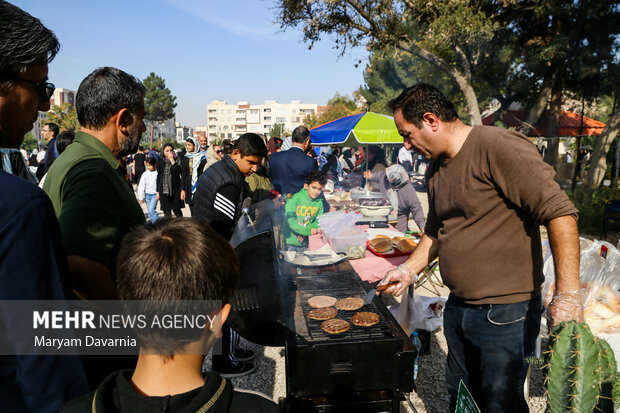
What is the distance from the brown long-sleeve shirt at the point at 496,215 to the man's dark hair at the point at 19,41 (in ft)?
6.25

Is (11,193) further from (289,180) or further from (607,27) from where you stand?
(607,27)

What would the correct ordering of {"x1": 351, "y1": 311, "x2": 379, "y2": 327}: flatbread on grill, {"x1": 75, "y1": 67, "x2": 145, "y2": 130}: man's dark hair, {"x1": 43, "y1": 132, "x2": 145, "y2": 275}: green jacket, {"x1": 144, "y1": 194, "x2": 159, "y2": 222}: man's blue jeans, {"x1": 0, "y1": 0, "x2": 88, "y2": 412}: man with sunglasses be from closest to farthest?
{"x1": 0, "y1": 0, "x2": 88, "y2": 412}: man with sunglasses → {"x1": 43, "y1": 132, "x2": 145, "y2": 275}: green jacket → {"x1": 75, "y1": 67, "x2": 145, "y2": 130}: man's dark hair → {"x1": 351, "y1": 311, "x2": 379, "y2": 327}: flatbread on grill → {"x1": 144, "y1": 194, "x2": 159, "y2": 222}: man's blue jeans

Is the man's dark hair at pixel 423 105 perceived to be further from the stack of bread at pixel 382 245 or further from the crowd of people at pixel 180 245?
the stack of bread at pixel 382 245

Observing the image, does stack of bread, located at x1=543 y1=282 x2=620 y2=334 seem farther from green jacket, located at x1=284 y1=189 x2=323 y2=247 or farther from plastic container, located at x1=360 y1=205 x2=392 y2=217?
green jacket, located at x1=284 y1=189 x2=323 y2=247

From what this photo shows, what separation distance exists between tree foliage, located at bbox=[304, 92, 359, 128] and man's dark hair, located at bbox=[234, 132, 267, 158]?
37374mm

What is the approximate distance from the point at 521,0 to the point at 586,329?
15913 mm

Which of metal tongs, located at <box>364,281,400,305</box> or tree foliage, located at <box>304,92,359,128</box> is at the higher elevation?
tree foliage, located at <box>304,92,359,128</box>

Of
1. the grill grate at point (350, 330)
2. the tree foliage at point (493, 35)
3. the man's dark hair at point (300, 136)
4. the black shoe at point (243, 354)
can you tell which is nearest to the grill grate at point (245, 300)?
the grill grate at point (350, 330)

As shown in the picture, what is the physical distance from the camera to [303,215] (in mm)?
4703

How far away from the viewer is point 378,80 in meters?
38.3

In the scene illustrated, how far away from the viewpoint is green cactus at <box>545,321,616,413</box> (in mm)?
1018

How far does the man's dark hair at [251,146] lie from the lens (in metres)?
3.52

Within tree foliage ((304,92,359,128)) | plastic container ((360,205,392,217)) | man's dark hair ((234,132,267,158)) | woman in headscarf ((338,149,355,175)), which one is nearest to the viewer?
man's dark hair ((234,132,267,158))

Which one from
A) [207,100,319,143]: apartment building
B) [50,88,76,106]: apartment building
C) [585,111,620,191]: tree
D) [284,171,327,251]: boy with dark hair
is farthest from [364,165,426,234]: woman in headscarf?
[207,100,319,143]: apartment building
